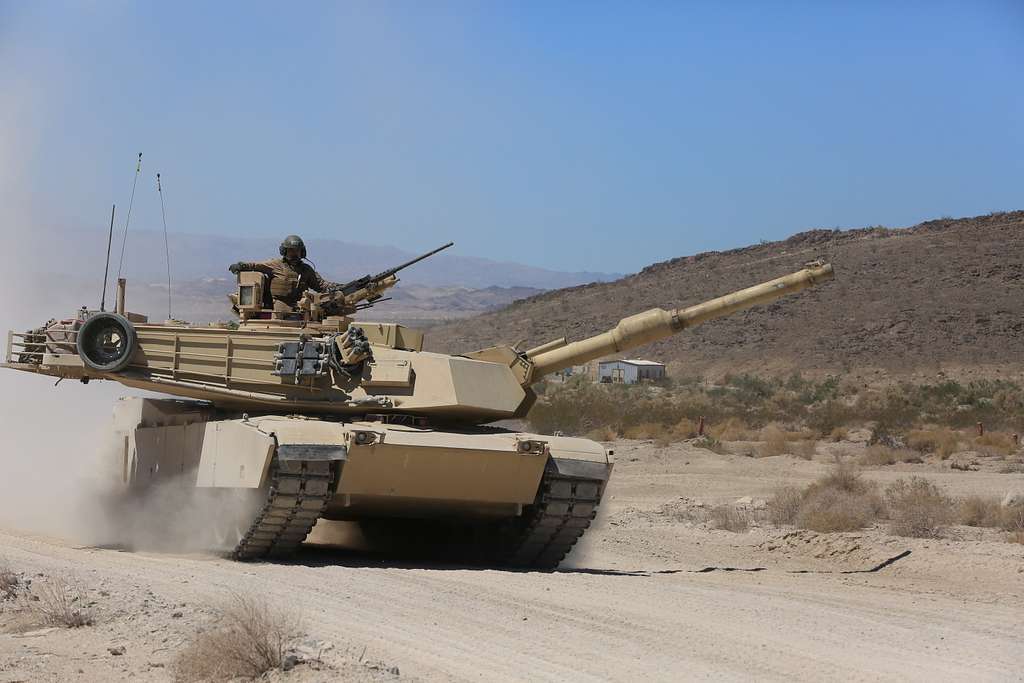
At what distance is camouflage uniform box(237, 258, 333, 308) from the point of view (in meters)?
15.1

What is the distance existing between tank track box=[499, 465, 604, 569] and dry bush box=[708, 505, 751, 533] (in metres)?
4.58

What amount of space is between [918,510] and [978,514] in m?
1.11

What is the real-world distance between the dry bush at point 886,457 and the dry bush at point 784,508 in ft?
25.3

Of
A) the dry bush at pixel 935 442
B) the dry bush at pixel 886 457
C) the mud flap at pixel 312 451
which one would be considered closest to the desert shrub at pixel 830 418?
the dry bush at pixel 935 442

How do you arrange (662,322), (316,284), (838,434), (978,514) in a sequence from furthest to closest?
1. (838,434)
2. (978,514)
3. (316,284)
4. (662,322)

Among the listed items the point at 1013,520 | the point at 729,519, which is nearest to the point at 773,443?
the point at 729,519

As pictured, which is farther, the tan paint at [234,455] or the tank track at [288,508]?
the tan paint at [234,455]

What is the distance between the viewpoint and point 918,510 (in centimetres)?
1705

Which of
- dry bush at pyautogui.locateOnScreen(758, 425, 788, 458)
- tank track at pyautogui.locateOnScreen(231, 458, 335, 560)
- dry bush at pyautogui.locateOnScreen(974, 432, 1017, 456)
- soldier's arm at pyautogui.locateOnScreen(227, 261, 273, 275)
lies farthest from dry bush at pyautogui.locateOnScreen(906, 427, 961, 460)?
tank track at pyautogui.locateOnScreen(231, 458, 335, 560)

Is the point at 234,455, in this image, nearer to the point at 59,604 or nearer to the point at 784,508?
the point at 59,604

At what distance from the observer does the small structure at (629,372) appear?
49.3 metres

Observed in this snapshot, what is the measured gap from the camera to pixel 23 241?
27219mm

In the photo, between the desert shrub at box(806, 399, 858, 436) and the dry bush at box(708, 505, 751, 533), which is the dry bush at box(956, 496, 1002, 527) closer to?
the dry bush at box(708, 505, 751, 533)

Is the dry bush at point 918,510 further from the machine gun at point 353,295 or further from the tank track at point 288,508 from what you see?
the tank track at point 288,508
